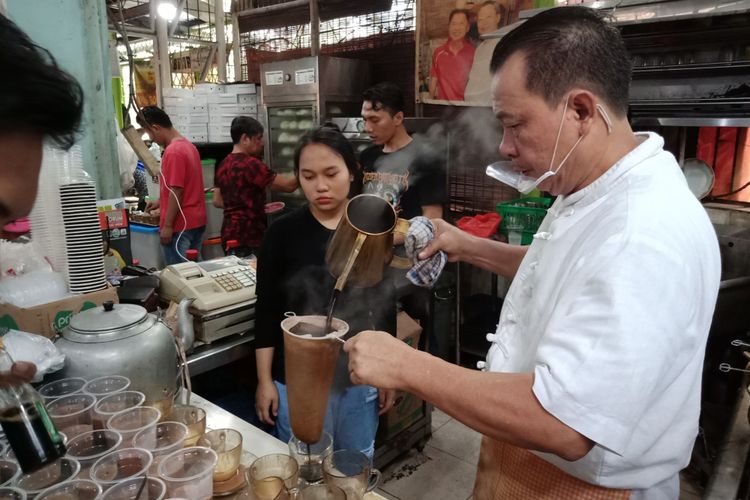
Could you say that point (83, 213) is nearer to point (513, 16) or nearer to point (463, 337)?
point (463, 337)

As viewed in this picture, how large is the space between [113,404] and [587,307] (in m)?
1.19

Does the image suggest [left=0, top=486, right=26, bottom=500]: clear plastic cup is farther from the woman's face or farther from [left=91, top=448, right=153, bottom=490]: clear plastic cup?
the woman's face

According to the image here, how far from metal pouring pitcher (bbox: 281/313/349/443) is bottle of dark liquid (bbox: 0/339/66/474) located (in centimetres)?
56

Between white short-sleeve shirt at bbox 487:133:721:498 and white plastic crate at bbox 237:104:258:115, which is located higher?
white plastic crate at bbox 237:104:258:115

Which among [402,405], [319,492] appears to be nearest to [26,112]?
[319,492]

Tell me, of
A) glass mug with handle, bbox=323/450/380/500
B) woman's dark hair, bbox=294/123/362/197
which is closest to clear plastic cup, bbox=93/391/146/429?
glass mug with handle, bbox=323/450/380/500

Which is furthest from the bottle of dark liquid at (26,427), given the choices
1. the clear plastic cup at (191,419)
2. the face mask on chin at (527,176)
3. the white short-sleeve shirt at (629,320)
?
the face mask on chin at (527,176)

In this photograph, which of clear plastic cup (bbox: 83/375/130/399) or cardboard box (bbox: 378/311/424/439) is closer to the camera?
clear plastic cup (bbox: 83/375/130/399)

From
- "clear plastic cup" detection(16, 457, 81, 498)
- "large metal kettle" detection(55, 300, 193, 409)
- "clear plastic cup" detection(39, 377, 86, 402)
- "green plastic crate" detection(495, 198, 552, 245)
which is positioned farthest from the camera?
"green plastic crate" detection(495, 198, 552, 245)

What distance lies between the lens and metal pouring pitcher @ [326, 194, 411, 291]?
158 centimetres

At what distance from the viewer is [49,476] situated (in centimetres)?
111

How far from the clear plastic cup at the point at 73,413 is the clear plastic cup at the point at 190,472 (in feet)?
0.89

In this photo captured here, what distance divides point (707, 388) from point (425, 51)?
3.69 metres

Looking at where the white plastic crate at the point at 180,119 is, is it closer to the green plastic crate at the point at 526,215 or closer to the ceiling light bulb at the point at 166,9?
the ceiling light bulb at the point at 166,9
